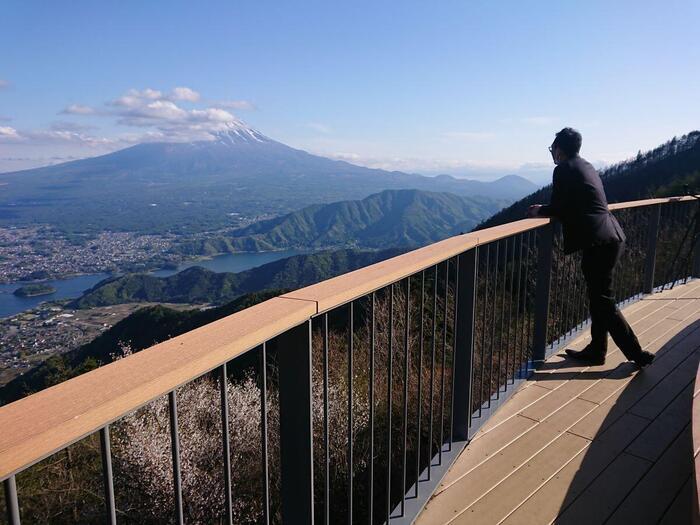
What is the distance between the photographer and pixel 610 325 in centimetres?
337

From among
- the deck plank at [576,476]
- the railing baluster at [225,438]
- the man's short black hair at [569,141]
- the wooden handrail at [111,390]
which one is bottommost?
the deck plank at [576,476]

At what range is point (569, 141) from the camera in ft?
10.7

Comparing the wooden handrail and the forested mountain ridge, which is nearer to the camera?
the wooden handrail

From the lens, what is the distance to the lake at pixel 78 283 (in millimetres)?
76188

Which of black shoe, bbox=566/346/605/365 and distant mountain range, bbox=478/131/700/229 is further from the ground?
distant mountain range, bbox=478/131/700/229

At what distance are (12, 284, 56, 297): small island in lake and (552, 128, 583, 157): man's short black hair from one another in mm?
95540

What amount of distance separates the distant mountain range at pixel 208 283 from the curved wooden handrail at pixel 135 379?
2900 inches

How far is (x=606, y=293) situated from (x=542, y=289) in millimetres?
401

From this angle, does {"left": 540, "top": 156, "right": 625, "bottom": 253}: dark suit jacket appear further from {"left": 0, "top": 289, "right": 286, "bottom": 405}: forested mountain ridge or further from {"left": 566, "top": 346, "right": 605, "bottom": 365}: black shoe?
{"left": 0, "top": 289, "right": 286, "bottom": 405}: forested mountain ridge

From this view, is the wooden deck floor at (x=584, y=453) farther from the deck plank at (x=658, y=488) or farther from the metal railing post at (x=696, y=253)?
the metal railing post at (x=696, y=253)

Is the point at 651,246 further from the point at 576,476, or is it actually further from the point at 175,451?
the point at 175,451

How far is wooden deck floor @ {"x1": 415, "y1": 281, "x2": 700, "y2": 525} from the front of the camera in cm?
207

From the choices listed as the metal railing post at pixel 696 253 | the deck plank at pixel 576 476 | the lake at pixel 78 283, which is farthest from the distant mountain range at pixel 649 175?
the lake at pixel 78 283

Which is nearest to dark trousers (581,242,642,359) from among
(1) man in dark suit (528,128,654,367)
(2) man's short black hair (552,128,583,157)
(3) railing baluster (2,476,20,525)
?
(1) man in dark suit (528,128,654,367)
